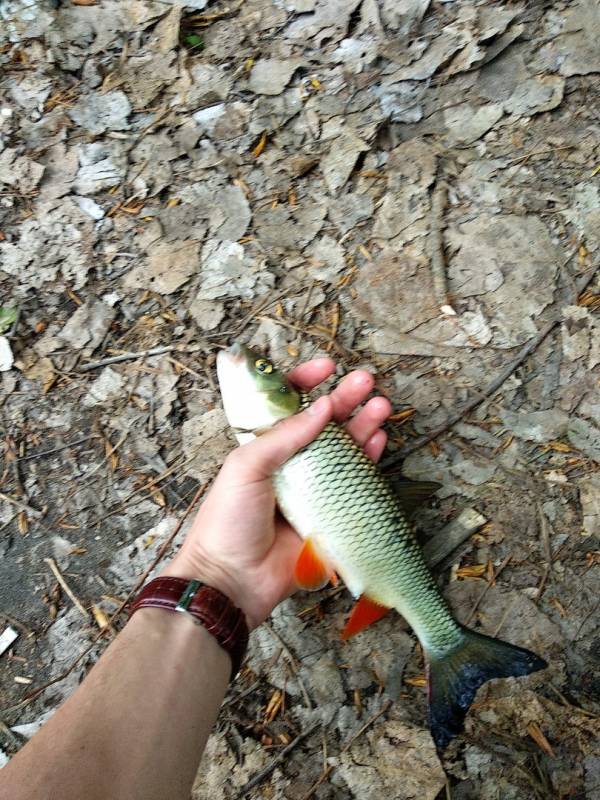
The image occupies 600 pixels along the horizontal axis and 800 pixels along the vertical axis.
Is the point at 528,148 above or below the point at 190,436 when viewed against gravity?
above

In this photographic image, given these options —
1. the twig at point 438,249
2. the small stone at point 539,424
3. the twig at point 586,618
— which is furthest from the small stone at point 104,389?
the twig at point 586,618

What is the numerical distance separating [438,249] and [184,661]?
2.07 metres

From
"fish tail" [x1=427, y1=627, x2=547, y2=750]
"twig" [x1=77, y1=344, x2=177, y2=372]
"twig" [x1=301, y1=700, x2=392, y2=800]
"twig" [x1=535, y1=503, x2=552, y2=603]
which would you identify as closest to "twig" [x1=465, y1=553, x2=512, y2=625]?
"twig" [x1=535, y1=503, x2=552, y2=603]

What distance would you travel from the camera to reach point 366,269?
2926 millimetres

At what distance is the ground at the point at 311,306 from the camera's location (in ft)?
8.61

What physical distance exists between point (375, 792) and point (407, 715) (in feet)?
1.03

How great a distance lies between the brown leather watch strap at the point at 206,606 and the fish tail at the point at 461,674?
78 centimetres

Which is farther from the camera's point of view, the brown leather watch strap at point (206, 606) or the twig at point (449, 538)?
the twig at point (449, 538)

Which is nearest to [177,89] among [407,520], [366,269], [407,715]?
[366,269]

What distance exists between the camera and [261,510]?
2434 mm

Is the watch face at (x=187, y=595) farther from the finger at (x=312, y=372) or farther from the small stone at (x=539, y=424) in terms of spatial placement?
the small stone at (x=539, y=424)

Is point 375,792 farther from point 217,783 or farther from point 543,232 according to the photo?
point 543,232

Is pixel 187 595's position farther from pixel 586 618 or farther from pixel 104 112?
pixel 104 112

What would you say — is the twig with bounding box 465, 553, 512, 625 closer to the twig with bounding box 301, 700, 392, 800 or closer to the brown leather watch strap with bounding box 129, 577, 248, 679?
the twig with bounding box 301, 700, 392, 800
